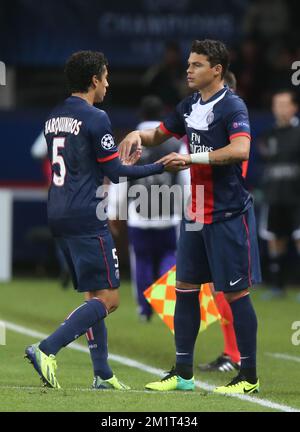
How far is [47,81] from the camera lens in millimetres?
19641

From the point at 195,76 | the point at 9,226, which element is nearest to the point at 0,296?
the point at 9,226

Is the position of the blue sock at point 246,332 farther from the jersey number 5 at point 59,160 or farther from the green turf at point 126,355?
the jersey number 5 at point 59,160

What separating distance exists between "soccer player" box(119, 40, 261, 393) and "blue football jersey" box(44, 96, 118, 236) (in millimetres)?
450

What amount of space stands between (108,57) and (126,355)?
8727mm

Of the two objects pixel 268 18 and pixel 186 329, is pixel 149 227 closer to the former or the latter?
pixel 186 329

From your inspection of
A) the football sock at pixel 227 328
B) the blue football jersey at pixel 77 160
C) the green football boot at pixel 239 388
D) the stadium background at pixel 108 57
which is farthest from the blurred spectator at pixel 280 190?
the blue football jersey at pixel 77 160

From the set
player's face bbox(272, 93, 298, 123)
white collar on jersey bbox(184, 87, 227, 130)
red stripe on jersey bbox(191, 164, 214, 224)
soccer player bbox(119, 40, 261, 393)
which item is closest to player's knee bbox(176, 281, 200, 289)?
soccer player bbox(119, 40, 261, 393)

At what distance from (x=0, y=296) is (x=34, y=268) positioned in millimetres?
3918

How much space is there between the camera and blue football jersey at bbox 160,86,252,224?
8.33 metres

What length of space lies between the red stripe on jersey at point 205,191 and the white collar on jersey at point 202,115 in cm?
27

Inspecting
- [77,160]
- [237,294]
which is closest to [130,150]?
[77,160]

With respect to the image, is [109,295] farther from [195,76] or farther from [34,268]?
[34,268]

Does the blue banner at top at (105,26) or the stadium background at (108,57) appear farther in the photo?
the blue banner at top at (105,26)

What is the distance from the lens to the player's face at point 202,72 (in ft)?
27.6
